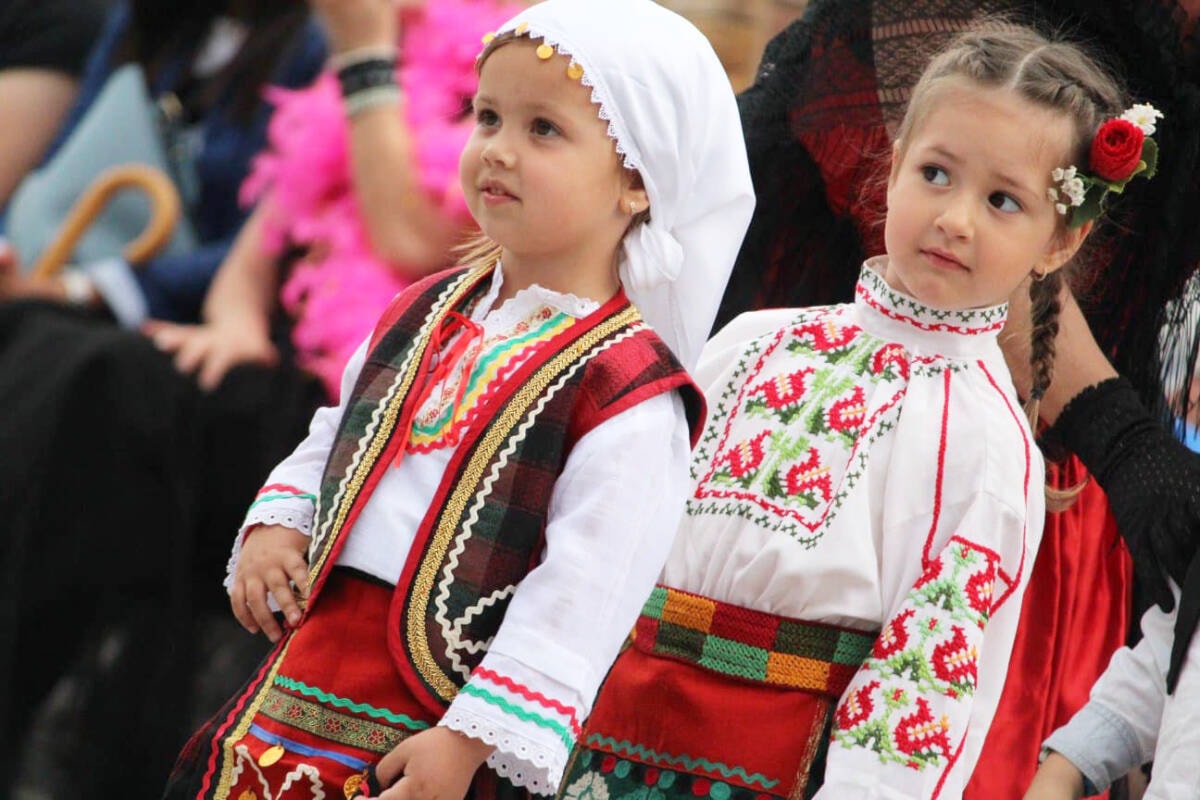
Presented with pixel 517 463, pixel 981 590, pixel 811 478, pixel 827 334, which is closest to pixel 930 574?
pixel 981 590

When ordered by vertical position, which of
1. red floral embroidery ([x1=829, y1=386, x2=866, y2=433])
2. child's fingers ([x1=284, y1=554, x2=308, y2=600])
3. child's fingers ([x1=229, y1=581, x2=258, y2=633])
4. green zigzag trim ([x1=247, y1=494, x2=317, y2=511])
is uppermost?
red floral embroidery ([x1=829, y1=386, x2=866, y2=433])

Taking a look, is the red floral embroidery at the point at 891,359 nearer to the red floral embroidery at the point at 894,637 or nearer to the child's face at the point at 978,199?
the child's face at the point at 978,199

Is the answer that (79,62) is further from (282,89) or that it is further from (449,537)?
(449,537)

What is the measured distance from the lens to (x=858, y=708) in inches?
67.3

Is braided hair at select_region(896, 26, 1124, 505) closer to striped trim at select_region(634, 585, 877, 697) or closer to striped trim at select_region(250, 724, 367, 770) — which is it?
striped trim at select_region(634, 585, 877, 697)

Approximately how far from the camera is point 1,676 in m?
2.99

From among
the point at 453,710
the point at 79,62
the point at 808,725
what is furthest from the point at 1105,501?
the point at 79,62

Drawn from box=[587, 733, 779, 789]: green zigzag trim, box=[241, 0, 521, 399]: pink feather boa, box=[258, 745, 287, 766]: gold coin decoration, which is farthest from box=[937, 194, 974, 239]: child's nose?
box=[241, 0, 521, 399]: pink feather boa

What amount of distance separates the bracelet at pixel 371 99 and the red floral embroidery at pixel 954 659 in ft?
5.38

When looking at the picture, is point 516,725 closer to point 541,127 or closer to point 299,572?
point 299,572

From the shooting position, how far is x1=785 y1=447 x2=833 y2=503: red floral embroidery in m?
1.79

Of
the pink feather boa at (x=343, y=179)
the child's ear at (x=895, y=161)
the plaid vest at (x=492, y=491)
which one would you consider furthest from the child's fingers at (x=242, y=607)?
the pink feather boa at (x=343, y=179)

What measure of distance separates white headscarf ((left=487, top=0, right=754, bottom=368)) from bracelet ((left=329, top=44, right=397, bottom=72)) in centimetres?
133

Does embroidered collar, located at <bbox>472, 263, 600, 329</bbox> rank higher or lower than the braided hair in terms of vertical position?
lower
